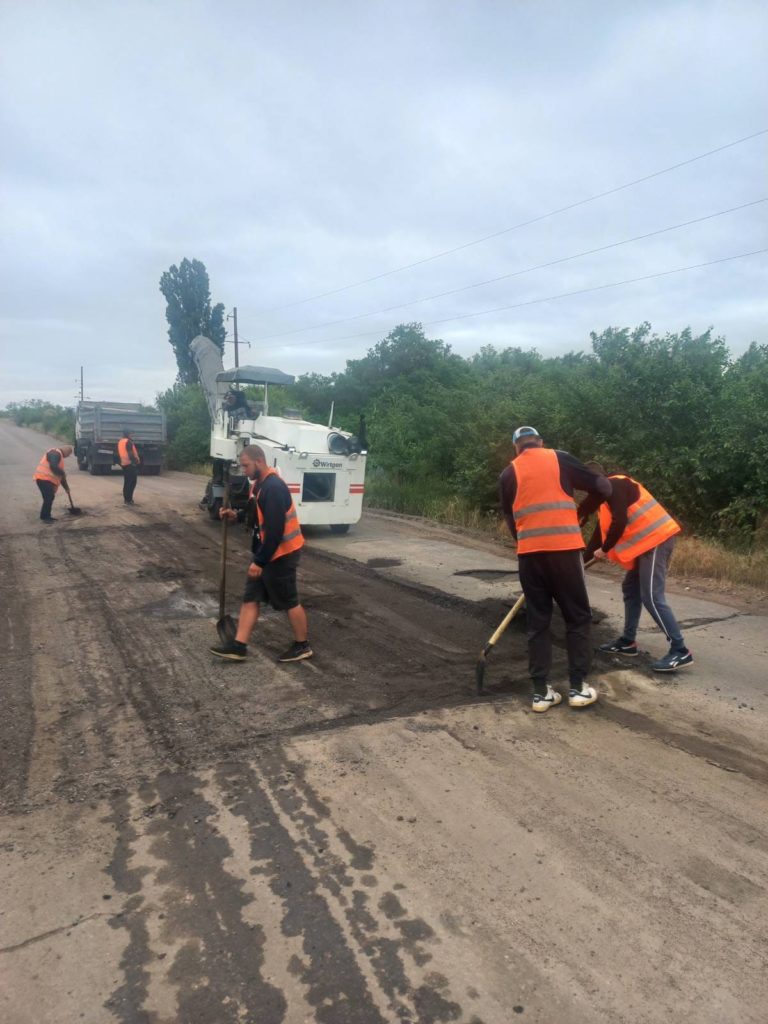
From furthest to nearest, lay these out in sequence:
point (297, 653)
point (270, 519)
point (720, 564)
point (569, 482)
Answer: point (720, 564) < point (297, 653) < point (270, 519) < point (569, 482)

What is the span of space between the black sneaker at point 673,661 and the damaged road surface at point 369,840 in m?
0.19

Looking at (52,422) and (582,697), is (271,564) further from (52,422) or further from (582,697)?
(52,422)

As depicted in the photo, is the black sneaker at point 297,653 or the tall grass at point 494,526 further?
the tall grass at point 494,526

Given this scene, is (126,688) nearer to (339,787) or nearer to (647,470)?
(339,787)

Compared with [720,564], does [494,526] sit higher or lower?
lower

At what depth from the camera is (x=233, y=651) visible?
5.32 metres

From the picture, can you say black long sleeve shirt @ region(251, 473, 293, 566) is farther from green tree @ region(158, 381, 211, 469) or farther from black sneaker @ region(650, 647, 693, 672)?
green tree @ region(158, 381, 211, 469)

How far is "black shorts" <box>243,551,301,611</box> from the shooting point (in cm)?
532

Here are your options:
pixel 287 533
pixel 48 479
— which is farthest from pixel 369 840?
pixel 48 479

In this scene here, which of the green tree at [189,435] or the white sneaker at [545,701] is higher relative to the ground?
the green tree at [189,435]

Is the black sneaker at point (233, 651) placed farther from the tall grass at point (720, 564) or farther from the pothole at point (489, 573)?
the tall grass at point (720, 564)

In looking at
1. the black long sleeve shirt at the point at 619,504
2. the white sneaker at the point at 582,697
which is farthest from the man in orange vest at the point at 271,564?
the black long sleeve shirt at the point at 619,504

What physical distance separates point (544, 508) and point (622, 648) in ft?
5.74

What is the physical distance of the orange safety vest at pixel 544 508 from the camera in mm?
4383
